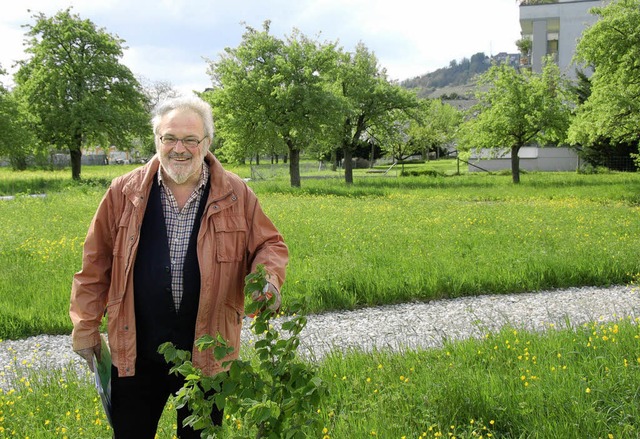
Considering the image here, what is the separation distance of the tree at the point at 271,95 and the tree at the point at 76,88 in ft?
30.2

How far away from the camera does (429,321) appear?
7578 mm

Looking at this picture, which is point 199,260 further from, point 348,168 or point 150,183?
point 348,168

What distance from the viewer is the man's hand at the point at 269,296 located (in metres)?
2.55

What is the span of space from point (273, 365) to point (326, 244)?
9412 mm

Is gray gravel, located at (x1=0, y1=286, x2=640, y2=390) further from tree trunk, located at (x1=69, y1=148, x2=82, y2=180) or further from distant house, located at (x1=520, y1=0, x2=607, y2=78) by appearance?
distant house, located at (x1=520, y1=0, x2=607, y2=78)

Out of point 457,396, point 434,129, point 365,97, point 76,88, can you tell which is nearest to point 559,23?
point 434,129

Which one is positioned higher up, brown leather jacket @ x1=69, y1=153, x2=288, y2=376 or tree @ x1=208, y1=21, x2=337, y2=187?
tree @ x1=208, y1=21, x2=337, y2=187

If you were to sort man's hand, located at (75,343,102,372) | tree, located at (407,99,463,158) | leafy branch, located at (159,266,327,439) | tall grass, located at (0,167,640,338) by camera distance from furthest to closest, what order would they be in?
tree, located at (407,99,463,158)
tall grass, located at (0,167,640,338)
man's hand, located at (75,343,102,372)
leafy branch, located at (159,266,327,439)

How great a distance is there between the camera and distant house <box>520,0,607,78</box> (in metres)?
49.0

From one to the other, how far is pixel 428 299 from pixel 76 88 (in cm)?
3368

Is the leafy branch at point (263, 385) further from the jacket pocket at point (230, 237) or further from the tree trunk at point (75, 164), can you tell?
the tree trunk at point (75, 164)

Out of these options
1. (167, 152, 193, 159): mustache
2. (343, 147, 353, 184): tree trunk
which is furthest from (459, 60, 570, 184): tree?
(167, 152, 193, 159): mustache

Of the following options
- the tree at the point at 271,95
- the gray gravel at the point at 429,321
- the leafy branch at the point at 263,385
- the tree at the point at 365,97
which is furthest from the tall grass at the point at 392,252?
the tree at the point at 365,97

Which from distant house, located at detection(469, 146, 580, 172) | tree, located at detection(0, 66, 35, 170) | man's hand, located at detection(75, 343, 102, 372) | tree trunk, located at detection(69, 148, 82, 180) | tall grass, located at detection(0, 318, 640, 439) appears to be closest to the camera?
man's hand, located at detection(75, 343, 102, 372)
